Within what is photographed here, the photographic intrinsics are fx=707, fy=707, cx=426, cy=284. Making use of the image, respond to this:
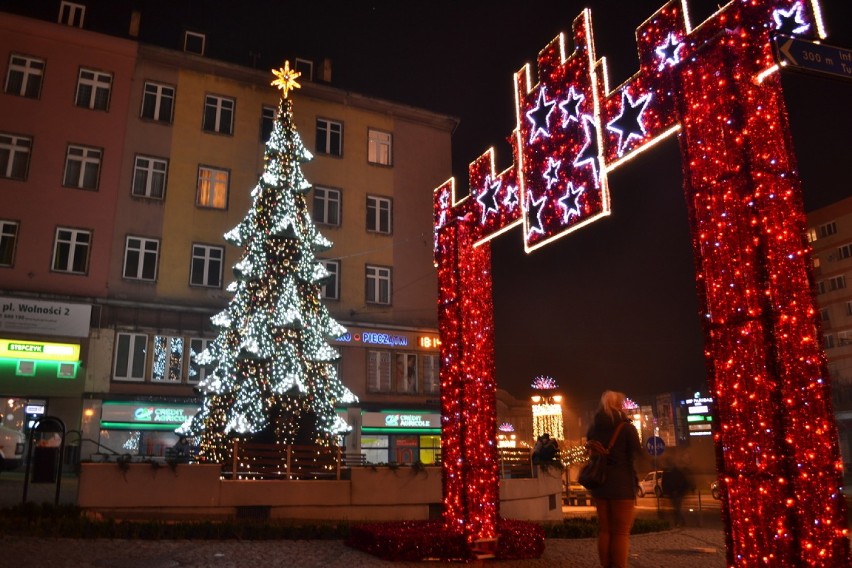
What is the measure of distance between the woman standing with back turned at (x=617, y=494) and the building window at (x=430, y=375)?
24.8 m

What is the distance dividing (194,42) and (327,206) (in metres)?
9.62

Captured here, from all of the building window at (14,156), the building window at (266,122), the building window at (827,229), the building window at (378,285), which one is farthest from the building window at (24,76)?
the building window at (827,229)

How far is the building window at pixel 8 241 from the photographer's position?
25547 mm

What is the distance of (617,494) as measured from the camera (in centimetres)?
702

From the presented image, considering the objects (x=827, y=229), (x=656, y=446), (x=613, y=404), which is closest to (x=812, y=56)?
(x=613, y=404)

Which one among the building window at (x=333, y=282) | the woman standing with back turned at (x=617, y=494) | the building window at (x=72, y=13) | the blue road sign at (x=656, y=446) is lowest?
the woman standing with back turned at (x=617, y=494)

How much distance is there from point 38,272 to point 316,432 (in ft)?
46.3

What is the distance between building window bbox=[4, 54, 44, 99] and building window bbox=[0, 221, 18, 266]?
522 cm

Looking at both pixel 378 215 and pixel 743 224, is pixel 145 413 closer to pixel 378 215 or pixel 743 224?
pixel 378 215

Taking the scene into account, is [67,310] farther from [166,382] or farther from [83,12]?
[83,12]

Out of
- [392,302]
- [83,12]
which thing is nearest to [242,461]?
[392,302]

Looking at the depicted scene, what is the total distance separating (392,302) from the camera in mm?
31984

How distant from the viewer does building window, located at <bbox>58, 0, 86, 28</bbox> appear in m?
29.1

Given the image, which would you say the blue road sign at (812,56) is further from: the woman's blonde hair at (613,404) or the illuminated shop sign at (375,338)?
the illuminated shop sign at (375,338)
